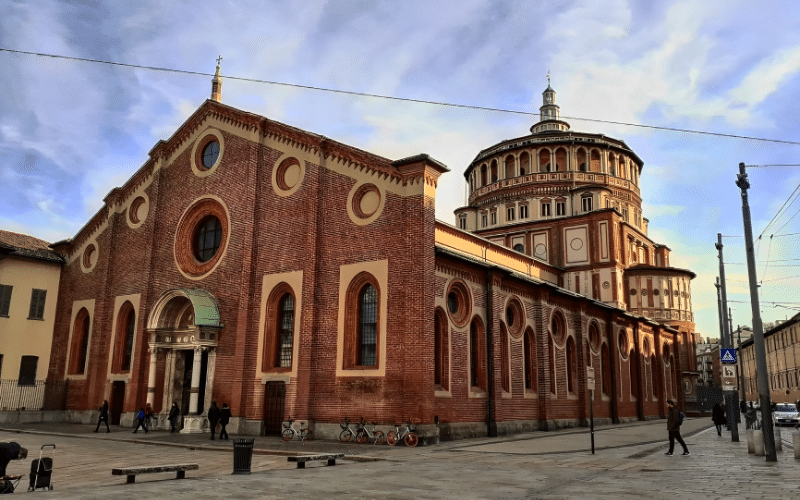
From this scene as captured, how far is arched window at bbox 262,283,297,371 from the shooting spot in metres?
24.3

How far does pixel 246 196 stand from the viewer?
2639 centimetres

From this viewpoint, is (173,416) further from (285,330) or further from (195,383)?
(285,330)

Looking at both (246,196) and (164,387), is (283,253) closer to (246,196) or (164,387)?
(246,196)

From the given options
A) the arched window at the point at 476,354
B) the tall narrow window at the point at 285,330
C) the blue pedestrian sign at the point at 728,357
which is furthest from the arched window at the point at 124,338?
the blue pedestrian sign at the point at 728,357

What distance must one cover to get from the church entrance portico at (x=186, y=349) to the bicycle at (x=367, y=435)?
23.9ft

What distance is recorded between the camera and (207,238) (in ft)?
92.3

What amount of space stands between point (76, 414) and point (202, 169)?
43.1ft

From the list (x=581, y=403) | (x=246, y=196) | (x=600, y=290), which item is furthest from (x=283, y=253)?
(x=600, y=290)

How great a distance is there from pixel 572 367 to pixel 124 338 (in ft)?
72.1

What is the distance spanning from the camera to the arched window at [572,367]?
32250 mm

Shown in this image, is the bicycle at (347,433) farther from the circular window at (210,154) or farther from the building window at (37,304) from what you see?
the building window at (37,304)

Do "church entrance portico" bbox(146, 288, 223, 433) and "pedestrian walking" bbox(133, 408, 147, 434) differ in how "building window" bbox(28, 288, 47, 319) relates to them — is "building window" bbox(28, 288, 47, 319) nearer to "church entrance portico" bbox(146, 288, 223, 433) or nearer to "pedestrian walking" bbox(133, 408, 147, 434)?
"church entrance portico" bbox(146, 288, 223, 433)

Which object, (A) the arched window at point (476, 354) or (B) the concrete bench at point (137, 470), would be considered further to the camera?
(A) the arched window at point (476, 354)

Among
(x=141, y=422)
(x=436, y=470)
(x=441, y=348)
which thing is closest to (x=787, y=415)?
(x=441, y=348)
